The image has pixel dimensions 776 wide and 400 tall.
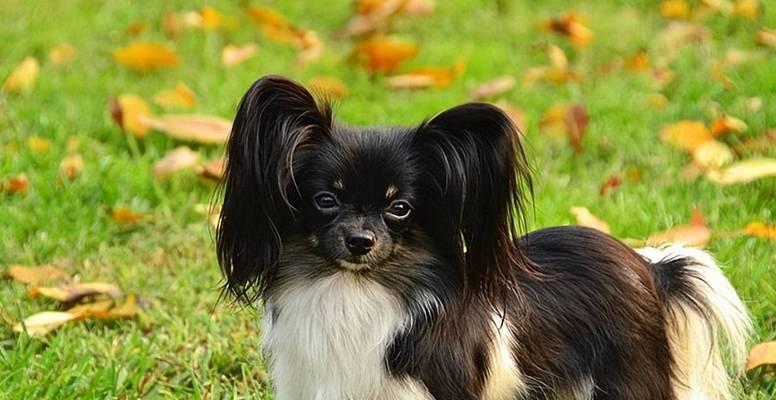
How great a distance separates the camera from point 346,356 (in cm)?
293

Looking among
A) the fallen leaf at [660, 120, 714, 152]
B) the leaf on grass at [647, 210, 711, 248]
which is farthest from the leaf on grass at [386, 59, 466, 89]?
the leaf on grass at [647, 210, 711, 248]

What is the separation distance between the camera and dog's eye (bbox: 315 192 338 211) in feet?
9.31

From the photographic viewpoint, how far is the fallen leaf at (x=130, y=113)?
18.1ft

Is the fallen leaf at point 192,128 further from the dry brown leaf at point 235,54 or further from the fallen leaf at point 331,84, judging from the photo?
the dry brown leaf at point 235,54

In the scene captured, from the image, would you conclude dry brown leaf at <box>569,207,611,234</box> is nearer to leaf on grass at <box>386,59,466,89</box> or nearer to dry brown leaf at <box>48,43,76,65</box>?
leaf on grass at <box>386,59,466,89</box>

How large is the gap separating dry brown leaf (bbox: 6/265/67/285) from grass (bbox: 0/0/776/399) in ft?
0.15

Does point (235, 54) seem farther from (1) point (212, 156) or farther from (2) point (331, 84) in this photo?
(1) point (212, 156)

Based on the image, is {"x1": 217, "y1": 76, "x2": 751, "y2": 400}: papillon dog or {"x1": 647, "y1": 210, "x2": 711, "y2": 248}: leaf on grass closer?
{"x1": 217, "y1": 76, "x2": 751, "y2": 400}: papillon dog

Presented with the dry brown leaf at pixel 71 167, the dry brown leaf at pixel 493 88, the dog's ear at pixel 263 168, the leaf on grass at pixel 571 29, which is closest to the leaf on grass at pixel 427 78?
the dry brown leaf at pixel 493 88

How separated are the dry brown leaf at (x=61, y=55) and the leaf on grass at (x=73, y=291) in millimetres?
2451

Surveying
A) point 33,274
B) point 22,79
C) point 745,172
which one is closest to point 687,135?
point 745,172

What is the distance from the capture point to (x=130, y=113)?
219 inches

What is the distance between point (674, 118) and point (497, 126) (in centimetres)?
290

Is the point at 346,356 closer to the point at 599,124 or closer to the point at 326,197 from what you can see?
the point at 326,197
